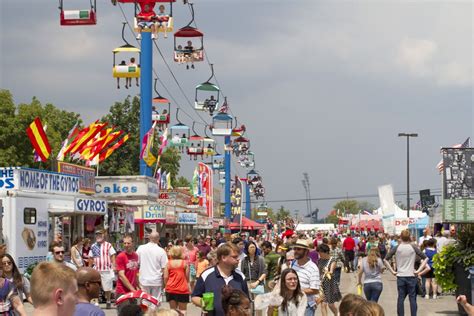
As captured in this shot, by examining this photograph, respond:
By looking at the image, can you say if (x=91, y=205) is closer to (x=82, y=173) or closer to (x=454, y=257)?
(x=82, y=173)

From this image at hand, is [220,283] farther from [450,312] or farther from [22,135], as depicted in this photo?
[22,135]

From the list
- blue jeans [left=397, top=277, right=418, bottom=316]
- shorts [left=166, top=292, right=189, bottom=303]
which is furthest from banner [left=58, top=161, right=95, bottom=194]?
blue jeans [left=397, top=277, right=418, bottom=316]

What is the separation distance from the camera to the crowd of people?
6180 millimetres

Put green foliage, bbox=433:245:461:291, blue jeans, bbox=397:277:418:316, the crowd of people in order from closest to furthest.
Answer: the crowd of people
blue jeans, bbox=397:277:418:316
green foliage, bbox=433:245:461:291

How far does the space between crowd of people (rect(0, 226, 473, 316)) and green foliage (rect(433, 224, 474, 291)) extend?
43cm

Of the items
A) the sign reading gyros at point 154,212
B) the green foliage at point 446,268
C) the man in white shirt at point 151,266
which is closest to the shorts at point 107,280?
the man in white shirt at point 151,266

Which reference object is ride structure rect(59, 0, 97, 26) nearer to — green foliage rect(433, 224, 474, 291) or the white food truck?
the white food truck

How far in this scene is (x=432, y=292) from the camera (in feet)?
83.8

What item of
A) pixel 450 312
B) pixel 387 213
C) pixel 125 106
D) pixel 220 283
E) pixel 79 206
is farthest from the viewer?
pixel 125 106

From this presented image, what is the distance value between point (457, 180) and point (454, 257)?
1512mm

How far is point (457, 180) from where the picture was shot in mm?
19344

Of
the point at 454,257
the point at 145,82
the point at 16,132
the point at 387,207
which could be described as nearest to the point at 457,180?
the point at 454,257

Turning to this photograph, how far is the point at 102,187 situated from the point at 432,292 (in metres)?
13.0

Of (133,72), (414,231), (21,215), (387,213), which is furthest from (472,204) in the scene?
(387,213)
